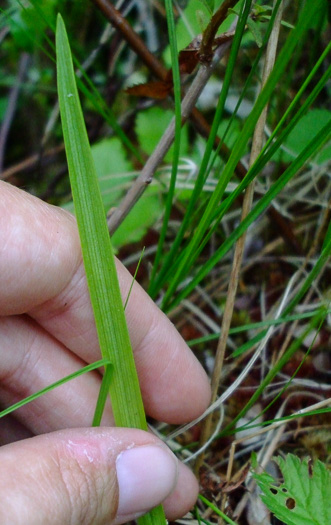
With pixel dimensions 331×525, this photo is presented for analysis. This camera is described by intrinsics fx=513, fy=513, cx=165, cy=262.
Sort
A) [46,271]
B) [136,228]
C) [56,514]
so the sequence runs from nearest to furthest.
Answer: [56,514] < [46,271] < [136,228]

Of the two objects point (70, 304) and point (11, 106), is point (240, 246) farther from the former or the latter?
point (11, 106)

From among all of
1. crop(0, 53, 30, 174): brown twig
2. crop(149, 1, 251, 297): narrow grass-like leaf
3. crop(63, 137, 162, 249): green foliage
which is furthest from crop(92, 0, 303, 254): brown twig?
crop(0, 53, 30, 174): brown twig

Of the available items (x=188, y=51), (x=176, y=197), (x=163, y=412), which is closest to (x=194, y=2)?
(x=188, y=51)

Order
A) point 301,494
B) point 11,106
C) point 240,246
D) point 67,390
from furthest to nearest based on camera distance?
point 11,106, point 67,390, point 240,246, point 301,494

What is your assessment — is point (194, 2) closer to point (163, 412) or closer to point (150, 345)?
point (150, 345)

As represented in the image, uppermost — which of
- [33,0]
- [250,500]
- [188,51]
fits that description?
[33,0]

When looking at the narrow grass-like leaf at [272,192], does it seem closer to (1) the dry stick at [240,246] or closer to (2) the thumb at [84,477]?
(1) the dry stick at [240,246]

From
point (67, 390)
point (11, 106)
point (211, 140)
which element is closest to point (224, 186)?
point (211, 140)

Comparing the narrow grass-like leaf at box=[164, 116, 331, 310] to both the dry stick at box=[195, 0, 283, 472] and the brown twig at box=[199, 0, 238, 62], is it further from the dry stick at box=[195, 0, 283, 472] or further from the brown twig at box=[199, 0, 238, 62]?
the brown twig at box=[199, 0, 238, 62]
